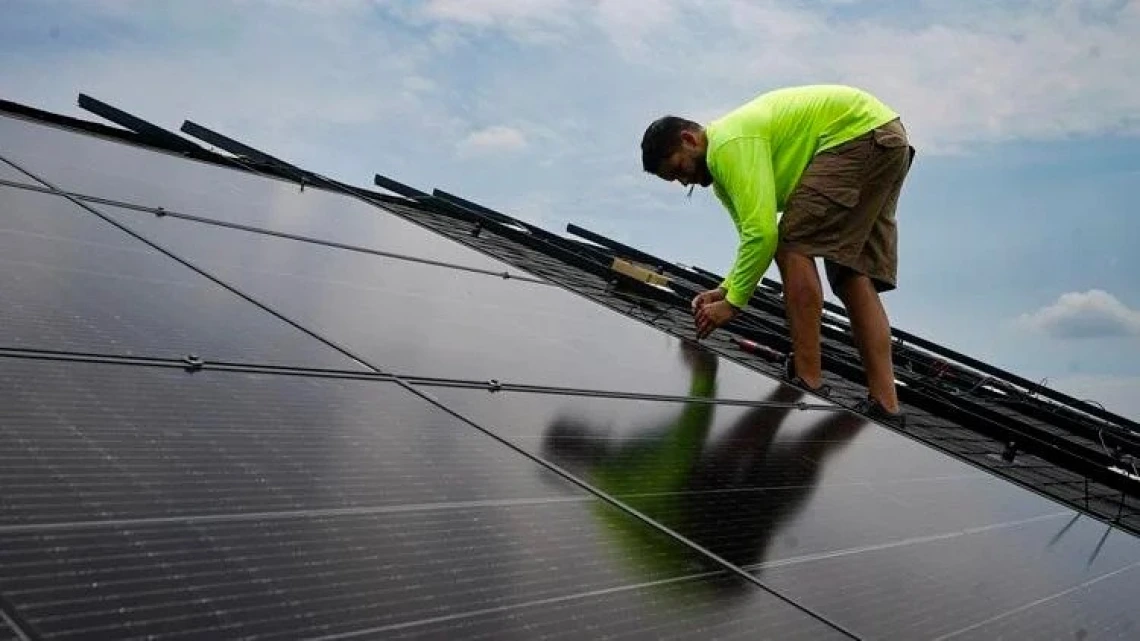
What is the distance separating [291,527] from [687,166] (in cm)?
398

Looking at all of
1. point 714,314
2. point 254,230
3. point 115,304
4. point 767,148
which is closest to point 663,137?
point 767,148

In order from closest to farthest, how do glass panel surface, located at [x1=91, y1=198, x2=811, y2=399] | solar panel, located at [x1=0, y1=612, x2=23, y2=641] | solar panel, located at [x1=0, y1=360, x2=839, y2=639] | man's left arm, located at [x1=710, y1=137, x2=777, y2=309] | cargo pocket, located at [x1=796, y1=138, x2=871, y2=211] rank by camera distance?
solar panel, located at [x1=0, y1=612, x2=23, y2=641] < solar panel, located at [x1=0, y1=360, x2=839, y2=639] < glass panel surface, located at [x1=91, y1=198, x2=811, y2=399] < man's left arm, located at [x1=710, y1=137, x2=777, y2=309] < cargo pocket, located at [x1=796, y1=138, x2=871, y2=211]

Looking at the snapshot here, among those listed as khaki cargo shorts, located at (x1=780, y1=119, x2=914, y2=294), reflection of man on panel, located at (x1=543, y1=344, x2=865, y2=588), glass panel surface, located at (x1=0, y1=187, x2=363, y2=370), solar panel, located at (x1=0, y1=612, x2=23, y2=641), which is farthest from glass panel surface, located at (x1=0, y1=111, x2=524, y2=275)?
solar panel, located at (x1=0, y1=612, x2=23, y2=641)

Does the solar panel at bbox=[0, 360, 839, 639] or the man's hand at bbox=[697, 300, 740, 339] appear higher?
the man's hand at bbox=[697, 300, 740, 339]

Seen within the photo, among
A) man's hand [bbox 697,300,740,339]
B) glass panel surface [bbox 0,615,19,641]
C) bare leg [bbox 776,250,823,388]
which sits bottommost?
glass panel surface [bbox 0,615,19,641]

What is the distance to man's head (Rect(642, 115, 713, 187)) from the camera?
5.48m

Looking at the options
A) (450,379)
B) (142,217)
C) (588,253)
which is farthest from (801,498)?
(588,253)

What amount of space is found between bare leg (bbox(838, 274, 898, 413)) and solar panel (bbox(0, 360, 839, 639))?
3.65 metres

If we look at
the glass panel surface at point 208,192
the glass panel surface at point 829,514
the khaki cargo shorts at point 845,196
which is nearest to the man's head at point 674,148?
the khaki cargo shorts at point 845,196

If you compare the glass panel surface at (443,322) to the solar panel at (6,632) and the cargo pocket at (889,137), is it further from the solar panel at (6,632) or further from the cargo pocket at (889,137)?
the solar panel at (6,632)

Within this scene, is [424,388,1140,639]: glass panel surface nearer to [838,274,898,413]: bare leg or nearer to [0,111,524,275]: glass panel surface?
[838,274,898,413]: bare leg

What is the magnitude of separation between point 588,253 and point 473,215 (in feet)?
4.75

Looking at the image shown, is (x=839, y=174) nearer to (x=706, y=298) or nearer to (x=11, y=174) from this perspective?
(x=706, y=298)

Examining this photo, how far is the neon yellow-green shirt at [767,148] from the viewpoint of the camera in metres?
5.34
